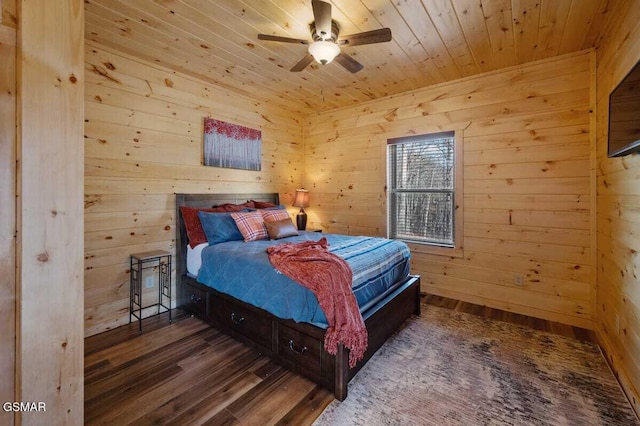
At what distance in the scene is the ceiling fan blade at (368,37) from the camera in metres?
1.94

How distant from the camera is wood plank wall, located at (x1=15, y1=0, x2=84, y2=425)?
3.39ft

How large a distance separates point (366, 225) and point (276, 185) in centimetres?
147

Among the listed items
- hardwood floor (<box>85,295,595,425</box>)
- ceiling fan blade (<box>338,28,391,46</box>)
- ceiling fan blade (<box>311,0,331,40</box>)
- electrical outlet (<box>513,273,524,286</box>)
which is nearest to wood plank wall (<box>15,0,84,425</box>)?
hardwood floor (<box>85,295,595,425</box>)

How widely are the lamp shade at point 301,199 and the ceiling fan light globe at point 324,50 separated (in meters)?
2.36

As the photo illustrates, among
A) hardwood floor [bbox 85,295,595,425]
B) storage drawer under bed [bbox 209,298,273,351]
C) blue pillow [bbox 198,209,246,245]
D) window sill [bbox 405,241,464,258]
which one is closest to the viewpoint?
hardwood floor [bbox 85,295,595,425]

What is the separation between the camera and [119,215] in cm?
274

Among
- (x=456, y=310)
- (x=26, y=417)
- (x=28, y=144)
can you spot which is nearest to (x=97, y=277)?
(x=26, y=417)

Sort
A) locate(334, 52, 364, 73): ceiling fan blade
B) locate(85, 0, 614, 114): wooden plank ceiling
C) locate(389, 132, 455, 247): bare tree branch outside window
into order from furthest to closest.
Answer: locate(389, 132, 455, 247): bare tree branch outside window
locate(334, 52, 364, 73): ceiling fan blade
locate(85, 0, 614, 114): wooden plank ceiling

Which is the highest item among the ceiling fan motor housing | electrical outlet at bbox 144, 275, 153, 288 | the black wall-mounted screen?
the ceiling fan motor housing

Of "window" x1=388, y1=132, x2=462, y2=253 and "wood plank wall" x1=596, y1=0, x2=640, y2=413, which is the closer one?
"wood plank wall" x1=596, y1=0, x2=640, y2=413

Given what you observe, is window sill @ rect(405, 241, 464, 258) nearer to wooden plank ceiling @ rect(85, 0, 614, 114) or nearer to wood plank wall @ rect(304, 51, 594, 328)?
wood plank wall @ rect(304, 51, 594, 328)

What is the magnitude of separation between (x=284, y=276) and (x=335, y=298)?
15.8 inches

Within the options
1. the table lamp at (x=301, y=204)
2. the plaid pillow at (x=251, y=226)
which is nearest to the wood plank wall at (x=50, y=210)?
the plaid pillow at (x=251, y=226)

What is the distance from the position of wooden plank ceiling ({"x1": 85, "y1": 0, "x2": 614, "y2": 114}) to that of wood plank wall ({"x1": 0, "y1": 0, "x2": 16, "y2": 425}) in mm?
1348
